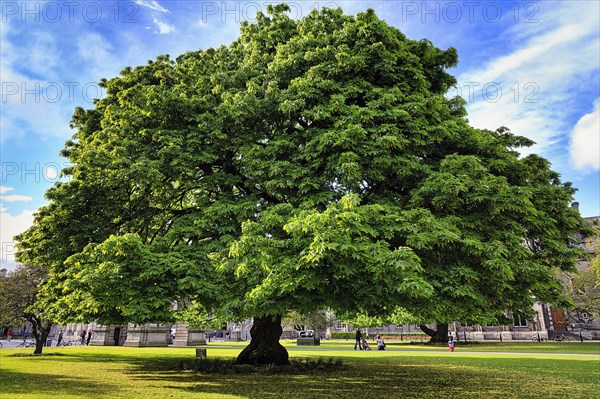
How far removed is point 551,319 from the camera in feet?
204

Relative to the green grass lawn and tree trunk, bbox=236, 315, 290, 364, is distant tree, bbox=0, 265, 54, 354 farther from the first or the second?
tree trunk, bbox=236, 315, 290, 364

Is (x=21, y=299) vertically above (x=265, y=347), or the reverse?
(x=21, y=299)

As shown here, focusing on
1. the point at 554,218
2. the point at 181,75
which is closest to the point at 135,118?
the point at 181,75

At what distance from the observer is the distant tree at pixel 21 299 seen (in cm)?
2881

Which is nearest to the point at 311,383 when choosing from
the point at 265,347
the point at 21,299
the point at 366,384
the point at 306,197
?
the point at 366,384

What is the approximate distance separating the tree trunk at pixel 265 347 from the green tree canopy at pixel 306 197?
24 cm

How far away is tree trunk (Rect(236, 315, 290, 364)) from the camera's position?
18.9 m

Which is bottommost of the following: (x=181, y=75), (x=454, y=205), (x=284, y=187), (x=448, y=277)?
(x=448, y=277)

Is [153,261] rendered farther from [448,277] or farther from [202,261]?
[448,277]

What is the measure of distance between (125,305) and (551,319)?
2708 inches

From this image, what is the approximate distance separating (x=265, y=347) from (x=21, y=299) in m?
21.8

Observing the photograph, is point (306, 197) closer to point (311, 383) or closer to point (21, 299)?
point (311, 383)

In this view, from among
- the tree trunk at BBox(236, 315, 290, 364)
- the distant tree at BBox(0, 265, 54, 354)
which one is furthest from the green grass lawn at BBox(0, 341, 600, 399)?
the distant tree at BBox(0, 265, 54, 354)

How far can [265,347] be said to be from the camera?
19.1m
